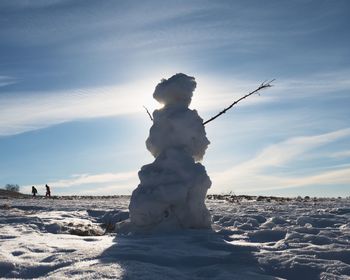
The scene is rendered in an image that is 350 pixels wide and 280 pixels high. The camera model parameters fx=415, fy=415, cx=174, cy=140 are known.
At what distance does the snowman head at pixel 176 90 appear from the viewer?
7781 mm

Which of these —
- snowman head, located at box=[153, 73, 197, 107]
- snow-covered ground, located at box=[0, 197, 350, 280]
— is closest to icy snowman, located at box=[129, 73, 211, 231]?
snowman head, located at box=[153, 73, 197, 107]

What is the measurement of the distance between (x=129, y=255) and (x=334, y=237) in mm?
3110

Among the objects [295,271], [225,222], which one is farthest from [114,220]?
[295,271]

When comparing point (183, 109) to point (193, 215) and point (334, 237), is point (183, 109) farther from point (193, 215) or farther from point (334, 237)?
point (334, 237)

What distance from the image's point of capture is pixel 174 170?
287 inches

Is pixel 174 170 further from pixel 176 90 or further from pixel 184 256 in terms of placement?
pixel 184 256

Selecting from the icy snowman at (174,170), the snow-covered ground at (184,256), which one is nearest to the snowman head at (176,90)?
the icy snowman at (174,170)

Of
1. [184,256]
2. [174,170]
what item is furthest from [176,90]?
[184,256]

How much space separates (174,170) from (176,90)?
1548 millimetres

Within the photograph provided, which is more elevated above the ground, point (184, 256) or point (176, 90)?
point (176, 90)

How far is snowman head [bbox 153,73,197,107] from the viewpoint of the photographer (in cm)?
778

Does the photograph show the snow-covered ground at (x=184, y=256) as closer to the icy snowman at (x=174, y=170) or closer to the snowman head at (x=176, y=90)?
the icy snowman at (x=174, y=170)

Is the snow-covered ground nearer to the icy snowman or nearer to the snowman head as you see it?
the icy snowman

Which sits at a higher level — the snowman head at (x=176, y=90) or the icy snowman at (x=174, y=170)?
the snowman head at (x=176, y=90)
